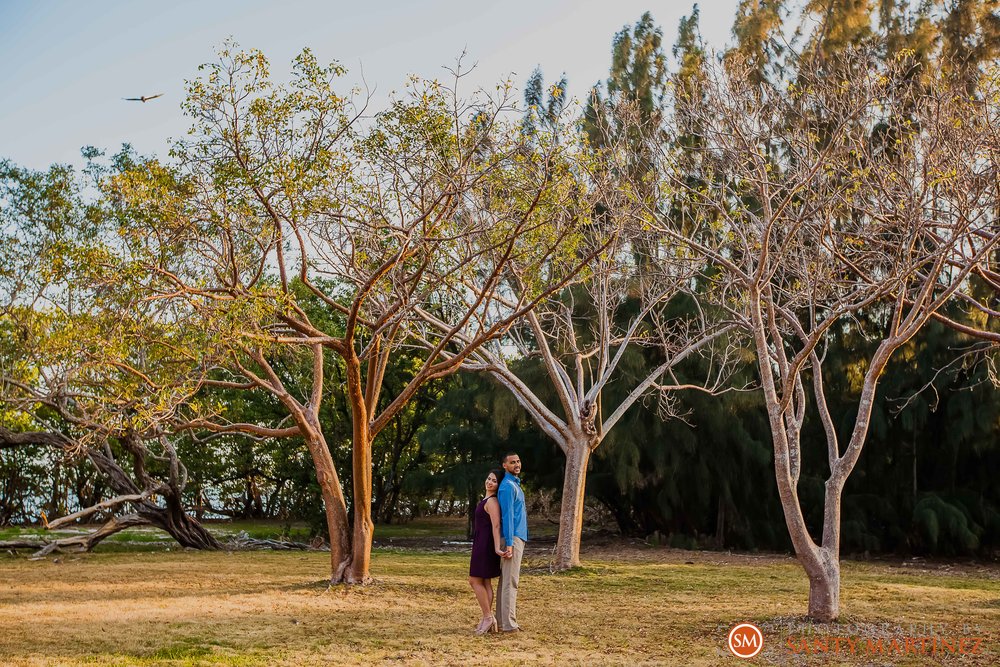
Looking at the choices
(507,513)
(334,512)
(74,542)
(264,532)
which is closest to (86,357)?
(334,512)

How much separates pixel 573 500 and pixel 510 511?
7355mm

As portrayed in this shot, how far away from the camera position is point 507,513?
7.95 metres

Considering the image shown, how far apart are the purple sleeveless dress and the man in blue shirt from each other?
10 centimetres

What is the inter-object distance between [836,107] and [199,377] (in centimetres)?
764

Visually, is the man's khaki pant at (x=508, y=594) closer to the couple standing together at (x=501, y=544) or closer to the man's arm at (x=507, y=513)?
the couple standing together at (x=501, y=544)

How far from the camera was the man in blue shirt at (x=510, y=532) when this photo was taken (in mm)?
7934

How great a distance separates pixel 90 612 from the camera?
30.2 feet

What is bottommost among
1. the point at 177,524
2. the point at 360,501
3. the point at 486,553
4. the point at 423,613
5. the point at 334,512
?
the point at 423,613

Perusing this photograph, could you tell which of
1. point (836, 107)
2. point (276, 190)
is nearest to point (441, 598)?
point (276, 190)

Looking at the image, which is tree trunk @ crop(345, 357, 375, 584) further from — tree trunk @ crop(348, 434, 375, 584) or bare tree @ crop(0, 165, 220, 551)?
bare tree @ crop(0, 165, 220, 551)

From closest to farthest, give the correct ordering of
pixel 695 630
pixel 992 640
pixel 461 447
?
pixel 992 640 < pixel 695 630 < pixel 461 447

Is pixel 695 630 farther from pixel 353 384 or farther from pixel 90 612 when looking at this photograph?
pixel 90 612

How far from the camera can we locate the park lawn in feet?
23.6

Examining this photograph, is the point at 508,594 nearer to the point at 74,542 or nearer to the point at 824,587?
the point at 824,587
